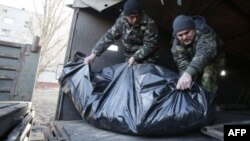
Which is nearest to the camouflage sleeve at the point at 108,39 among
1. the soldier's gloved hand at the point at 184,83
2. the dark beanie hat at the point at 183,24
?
the dark beanie hat at the point at 183,24

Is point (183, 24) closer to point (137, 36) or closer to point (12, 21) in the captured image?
point (137, 36)

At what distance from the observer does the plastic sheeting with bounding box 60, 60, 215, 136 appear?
1.67 meters

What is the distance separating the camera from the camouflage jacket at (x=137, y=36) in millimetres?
2613

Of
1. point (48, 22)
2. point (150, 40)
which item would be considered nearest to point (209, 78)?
point (150, 40)

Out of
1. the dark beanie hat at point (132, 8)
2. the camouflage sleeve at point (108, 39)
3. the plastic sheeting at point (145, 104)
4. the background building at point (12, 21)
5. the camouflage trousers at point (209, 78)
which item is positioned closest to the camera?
the plastic sheeting at point (145, 104)

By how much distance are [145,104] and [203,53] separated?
0.74 meters

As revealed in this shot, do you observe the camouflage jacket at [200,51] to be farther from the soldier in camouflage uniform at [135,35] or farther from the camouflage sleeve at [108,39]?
the camouflage sleeve at [108,39]

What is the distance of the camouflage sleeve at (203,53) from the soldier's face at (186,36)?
0.29ft

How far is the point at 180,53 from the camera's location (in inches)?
98.0

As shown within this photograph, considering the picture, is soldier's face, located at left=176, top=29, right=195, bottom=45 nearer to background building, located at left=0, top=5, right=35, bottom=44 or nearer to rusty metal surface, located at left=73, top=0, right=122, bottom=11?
rusty metal surface, located at left=73, top=0, right=122, bottom=11

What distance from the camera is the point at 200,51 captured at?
2098mm

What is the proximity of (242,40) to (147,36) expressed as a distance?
92.1 inches

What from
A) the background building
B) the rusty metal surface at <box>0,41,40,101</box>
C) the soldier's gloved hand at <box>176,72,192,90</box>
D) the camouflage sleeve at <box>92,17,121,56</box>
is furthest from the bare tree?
the background building

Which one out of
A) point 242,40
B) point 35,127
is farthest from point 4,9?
point 242,40
